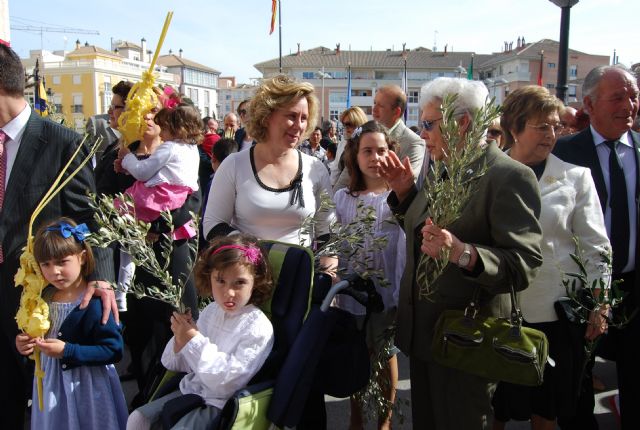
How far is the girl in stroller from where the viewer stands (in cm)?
219

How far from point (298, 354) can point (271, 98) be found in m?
1.43

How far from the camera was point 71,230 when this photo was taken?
8.32 feet

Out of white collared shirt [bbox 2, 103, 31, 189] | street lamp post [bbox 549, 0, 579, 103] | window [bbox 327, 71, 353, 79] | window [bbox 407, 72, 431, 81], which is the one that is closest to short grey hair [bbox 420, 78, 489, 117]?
white collared shirt [bbox 2, 103, 31, 189]

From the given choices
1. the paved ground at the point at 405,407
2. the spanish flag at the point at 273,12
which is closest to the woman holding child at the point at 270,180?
the paved ground at the point at 405,407

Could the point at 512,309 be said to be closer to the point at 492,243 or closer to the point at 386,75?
the point at 492,243

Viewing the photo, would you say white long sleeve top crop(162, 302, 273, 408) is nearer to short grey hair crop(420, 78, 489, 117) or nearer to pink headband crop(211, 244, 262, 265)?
pink headband crop(211, 244, 262, 265)

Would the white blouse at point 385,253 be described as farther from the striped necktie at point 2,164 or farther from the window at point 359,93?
the window at point 359,93

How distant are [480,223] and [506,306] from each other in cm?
44

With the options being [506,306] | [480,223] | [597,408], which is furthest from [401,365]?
[480,223]

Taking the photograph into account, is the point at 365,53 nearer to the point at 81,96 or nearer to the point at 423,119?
the point at 81,96

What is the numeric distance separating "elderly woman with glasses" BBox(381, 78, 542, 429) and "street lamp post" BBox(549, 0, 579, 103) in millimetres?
4516

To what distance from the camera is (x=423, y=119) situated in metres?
2.46

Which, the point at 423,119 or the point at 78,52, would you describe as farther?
the point at 78,52

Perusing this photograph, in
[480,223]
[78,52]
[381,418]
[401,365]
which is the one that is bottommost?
[401,365]
